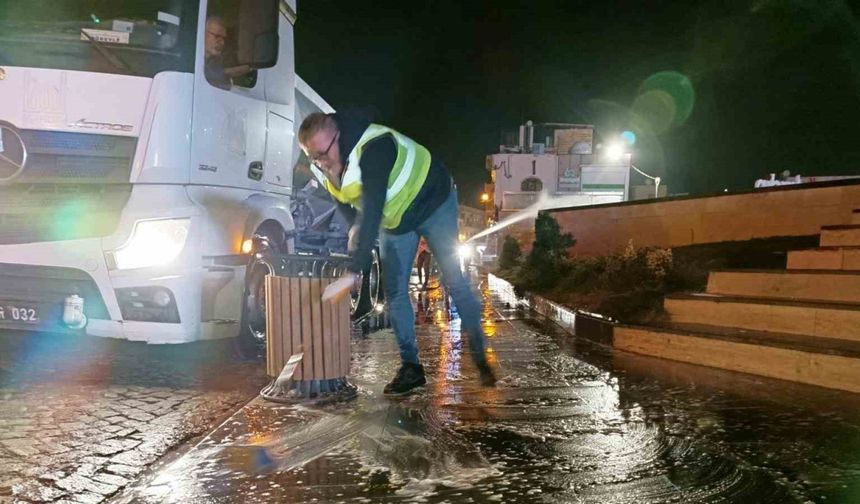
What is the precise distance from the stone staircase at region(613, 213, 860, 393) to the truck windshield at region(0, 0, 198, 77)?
14.3 ft

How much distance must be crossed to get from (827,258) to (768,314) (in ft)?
3.05

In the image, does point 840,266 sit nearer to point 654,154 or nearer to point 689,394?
point 689,394

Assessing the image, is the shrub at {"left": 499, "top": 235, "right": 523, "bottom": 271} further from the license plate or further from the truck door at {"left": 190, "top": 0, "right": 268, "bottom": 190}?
the license plate

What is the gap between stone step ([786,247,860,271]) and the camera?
499 cm

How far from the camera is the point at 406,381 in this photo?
3.94 meters

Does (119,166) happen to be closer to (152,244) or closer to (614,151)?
(152,244)

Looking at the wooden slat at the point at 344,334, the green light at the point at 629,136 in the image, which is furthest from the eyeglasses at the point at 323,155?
the green light at the point at 629,136

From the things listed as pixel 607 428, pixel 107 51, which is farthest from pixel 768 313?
pixel 107 51

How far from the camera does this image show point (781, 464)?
273 centimetres

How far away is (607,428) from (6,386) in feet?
12.4

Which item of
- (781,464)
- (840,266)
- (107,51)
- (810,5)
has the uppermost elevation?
(810,5)

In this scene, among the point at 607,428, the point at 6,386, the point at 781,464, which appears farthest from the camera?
the point at 6,386

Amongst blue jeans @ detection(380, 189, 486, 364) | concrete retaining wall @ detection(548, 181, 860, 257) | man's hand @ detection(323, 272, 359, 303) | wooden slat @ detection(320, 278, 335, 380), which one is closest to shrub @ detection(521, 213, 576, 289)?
concrete retaining wall @ detection(548, 181, 860, 257)

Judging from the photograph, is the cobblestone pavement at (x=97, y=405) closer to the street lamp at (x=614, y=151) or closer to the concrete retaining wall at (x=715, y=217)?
the concrete retaining wall at (x=715, y=217)
